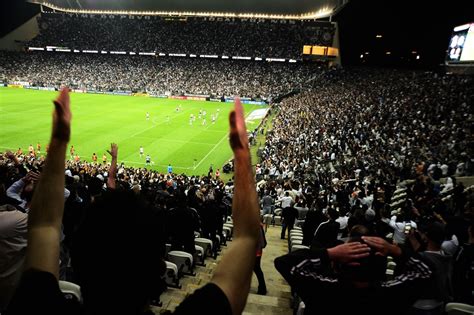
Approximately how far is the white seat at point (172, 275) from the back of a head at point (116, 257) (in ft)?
15.7

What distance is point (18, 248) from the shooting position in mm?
3773

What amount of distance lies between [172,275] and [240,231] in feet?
16.5

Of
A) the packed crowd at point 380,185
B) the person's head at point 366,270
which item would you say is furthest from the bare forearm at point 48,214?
the person's head at point 366,270

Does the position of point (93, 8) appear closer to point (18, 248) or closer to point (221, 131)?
point (221, 131)

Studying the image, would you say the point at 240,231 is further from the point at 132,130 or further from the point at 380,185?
the point at 132,130

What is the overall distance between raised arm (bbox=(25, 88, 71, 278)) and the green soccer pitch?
2518cm

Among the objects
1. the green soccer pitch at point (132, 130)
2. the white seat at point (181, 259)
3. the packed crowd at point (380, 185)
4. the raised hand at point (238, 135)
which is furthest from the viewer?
the green soccer pitch at point (132, 130)

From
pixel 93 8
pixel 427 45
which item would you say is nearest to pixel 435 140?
pixel 427 45

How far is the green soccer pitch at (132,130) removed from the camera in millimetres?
29688

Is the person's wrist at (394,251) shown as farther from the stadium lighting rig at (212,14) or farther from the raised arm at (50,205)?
the stadium lighting rig at (212,14)

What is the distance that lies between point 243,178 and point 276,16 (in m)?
87.8

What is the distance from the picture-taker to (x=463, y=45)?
3191cm

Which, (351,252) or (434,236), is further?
(434,236)

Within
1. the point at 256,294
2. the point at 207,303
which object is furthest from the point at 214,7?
Answer: the point at 207,303
